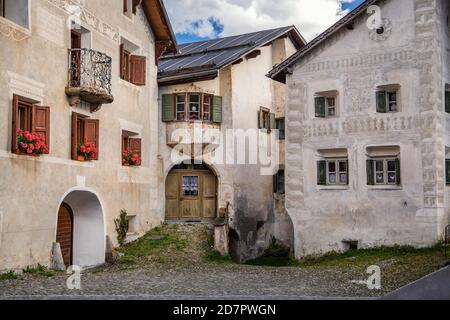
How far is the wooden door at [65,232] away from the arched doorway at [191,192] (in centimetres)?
633

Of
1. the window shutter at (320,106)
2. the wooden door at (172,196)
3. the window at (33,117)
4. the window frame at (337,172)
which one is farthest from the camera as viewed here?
the wooden door at (172,196)

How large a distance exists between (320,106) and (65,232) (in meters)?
10.0

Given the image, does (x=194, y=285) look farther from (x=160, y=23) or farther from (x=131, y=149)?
(x=160, y=23)

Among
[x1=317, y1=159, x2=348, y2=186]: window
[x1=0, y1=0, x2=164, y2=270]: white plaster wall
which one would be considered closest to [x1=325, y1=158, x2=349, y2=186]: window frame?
[x1=317, y1=159, x2=348, y2=186]: window

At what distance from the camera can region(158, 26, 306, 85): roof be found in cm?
2522

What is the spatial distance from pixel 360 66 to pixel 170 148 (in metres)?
8.24

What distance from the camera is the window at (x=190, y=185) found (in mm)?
26453

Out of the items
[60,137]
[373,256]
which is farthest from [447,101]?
[60,137]

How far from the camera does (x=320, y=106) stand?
75.0 ft

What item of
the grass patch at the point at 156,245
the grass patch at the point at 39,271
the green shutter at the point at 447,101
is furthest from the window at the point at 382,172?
the grass patch at the point at 39,271

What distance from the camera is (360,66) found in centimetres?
2211

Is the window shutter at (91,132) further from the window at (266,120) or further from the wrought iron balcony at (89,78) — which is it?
the window at (266,120)
